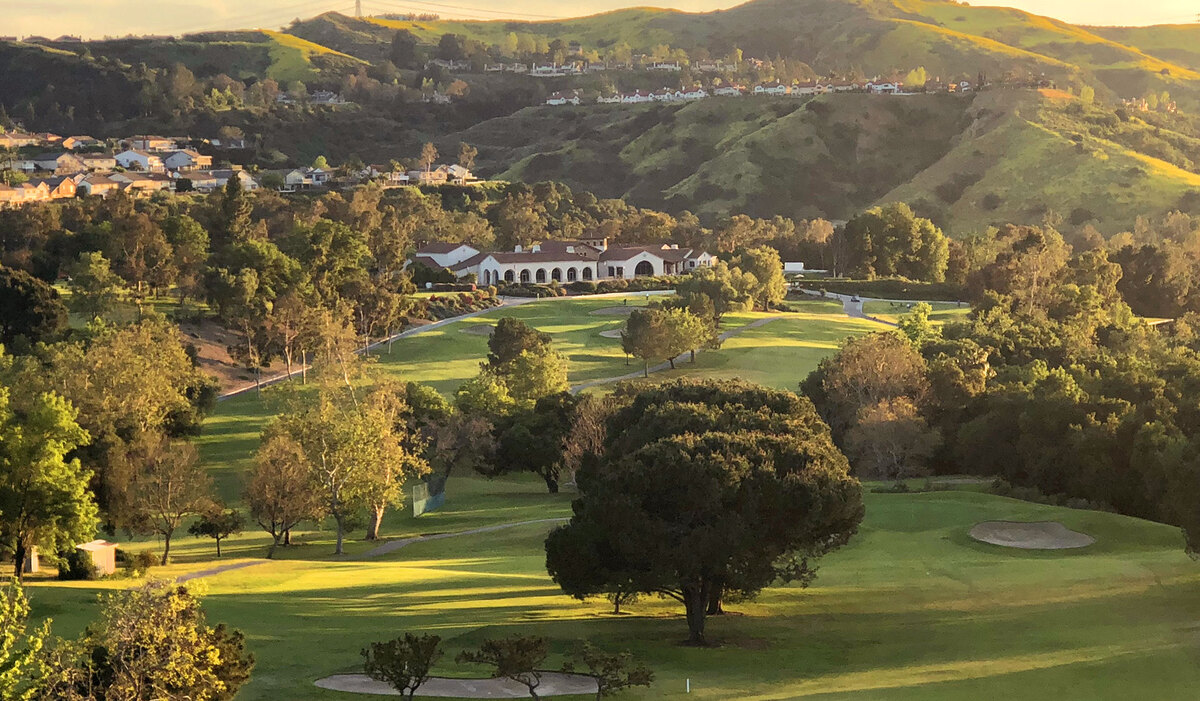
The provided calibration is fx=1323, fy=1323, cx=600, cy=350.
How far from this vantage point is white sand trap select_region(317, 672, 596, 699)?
2861cm

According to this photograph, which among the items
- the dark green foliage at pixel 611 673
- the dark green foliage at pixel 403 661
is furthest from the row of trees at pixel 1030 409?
the dark green foliage at pixel 403 661

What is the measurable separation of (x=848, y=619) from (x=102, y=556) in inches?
904

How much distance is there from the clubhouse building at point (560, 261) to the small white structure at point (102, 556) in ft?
309

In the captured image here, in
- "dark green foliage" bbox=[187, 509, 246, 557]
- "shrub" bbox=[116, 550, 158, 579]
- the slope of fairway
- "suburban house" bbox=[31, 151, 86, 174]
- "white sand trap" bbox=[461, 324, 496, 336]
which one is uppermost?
"suburban house" bbox=[31, 151, 86, 174]

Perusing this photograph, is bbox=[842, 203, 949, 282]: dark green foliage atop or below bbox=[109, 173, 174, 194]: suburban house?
below

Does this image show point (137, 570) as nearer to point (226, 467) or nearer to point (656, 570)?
point (656, 570)

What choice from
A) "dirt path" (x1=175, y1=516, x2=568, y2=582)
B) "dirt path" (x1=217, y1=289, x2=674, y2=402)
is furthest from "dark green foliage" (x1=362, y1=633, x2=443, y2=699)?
"dirt path" (x1=217, y1=289, x2=674, y2=402)

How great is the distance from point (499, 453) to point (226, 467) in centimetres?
1384

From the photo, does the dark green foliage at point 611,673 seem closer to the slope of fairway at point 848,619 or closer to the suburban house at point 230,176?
the slope of fairway at point 848,619

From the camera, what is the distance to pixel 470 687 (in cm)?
2933

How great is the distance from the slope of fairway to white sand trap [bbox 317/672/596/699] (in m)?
0.72

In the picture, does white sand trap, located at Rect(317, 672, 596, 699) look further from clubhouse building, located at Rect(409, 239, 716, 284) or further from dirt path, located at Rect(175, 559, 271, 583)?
Answer: clubhouse building, located at Rect(409, 239, 716, 284)

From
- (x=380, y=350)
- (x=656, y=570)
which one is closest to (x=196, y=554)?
(x=656, y=570)

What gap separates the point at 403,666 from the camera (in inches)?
1049
